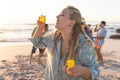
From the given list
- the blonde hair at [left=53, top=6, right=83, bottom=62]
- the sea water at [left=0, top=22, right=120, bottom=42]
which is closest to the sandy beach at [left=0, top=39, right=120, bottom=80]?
the blonde hair at [left=53, top=6, right=83, bottom=62]

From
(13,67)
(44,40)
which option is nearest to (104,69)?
(13,67)

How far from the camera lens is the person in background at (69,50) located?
3.16 metres

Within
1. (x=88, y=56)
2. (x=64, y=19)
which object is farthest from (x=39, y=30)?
(x=88, y=56)

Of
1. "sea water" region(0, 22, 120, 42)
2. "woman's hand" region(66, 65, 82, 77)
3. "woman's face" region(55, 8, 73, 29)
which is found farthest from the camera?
"sea water" region(0, 22, 120, 42)

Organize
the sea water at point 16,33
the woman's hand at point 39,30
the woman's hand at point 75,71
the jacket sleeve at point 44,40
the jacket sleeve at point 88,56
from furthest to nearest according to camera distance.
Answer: the sea water at point 16,33 → the woman's hand at point 39,30 → the jacket sleeve at point 44,40 → the jacket sleeve at point 88,56 → the woman's hand at point 75,71

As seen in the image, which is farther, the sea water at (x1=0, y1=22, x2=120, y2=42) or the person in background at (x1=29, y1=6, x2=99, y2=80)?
the sea water at (x1=0, y1=22, x2=120, y2=42)

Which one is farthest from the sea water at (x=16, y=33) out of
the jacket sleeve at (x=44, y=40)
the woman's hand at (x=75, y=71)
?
the woman's hand at (x=75, y=71)

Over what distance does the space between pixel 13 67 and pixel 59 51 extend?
7548mm

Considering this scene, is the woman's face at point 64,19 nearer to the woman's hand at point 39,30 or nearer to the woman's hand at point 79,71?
the woman's hand at point 39,30

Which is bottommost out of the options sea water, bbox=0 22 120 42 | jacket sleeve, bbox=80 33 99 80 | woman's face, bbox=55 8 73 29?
sea water, bbox=0 22 120 42

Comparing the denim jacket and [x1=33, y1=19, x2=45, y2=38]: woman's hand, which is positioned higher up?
[x1=33, y1=19, x2=45, y2=38]: woman's hand

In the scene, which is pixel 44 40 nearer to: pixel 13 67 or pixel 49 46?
pixel 49 46

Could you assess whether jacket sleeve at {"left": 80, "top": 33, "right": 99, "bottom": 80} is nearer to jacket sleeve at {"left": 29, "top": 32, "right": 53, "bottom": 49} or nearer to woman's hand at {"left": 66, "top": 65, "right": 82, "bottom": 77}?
woman's hand at {"left": 66, "top": 65, "right": 82, "bottom": 77}

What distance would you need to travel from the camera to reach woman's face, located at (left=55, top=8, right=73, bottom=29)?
3.26 metres
